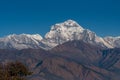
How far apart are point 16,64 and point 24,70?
2.98 metres

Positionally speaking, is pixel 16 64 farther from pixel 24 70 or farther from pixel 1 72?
pixel 1 72

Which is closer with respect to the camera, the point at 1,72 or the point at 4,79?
the point at 4,79

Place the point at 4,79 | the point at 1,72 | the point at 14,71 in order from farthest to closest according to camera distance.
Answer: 1. the point at 14,71
2. the point at 1,72
3. the point at 4,79

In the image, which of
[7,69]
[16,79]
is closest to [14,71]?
[7,69]

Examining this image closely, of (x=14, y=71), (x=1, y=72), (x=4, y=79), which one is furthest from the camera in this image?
(x=14, y=71)

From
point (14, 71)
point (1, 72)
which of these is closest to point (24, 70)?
point (14, 71)

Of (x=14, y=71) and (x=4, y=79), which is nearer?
(x=4, y=79)

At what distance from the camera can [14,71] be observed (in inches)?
4788

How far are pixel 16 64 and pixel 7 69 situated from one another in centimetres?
357

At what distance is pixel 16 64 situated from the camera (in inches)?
4897

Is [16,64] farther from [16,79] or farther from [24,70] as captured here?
[16,79]

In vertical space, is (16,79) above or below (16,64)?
below

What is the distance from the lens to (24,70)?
4847 inches

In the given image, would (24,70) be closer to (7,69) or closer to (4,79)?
(7,69)
